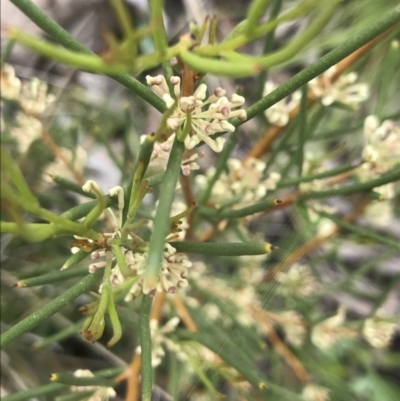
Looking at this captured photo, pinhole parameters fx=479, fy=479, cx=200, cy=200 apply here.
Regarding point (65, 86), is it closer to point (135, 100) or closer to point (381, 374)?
point (135, 100)

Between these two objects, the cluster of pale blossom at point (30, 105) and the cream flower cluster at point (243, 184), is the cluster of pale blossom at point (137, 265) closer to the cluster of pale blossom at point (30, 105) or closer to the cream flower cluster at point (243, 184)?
the cream flower cluster at point (243, 184)

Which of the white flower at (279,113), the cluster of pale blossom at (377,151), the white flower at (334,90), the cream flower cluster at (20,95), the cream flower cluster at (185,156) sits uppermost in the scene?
the white flower at (334,90)

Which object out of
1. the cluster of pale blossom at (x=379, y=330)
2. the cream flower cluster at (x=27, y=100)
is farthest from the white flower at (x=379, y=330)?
the cream flower cluster at (x=27, y=100)

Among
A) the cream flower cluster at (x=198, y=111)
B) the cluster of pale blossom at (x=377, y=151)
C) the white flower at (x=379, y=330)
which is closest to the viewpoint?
the cream flower cluster at (x=198, y=111)

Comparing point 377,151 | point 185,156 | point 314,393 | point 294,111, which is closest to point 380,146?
point 377,151

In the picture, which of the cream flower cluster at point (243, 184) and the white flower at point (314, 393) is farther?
the white flower at point (314, 393)
